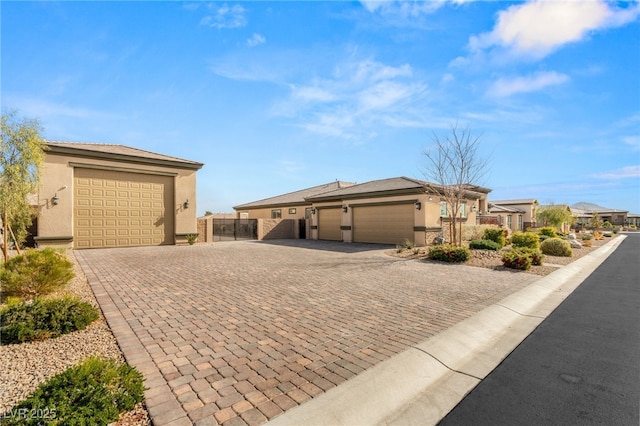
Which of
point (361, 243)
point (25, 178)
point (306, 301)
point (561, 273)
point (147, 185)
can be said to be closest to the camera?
point (306, 301)

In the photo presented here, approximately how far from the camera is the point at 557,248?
1579 cm

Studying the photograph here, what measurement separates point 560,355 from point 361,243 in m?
16.5

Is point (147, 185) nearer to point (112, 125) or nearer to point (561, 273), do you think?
point (112, 125)

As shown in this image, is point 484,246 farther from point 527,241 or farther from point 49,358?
point 49,358

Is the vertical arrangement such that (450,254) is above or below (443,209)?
below

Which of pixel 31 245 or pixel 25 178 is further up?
A: pixel 25 178

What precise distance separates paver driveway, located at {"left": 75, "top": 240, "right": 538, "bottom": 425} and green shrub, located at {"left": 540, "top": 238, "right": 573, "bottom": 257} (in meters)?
8.06

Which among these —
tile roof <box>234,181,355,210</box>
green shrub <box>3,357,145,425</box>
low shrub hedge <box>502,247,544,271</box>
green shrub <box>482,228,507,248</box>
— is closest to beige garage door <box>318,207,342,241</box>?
tile roof <box>234,181,355,210</box>

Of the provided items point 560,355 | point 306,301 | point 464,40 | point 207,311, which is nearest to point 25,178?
point 207,311

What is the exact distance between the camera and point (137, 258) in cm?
1245

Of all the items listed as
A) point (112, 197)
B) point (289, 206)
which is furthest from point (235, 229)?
point (112, 197)

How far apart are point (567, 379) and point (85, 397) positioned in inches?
205

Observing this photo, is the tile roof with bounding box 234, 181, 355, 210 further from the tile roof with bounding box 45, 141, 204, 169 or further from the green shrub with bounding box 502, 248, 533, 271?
the green shrub with bounding box 502, 248, 533, 271

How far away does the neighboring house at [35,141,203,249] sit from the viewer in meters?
14.4
